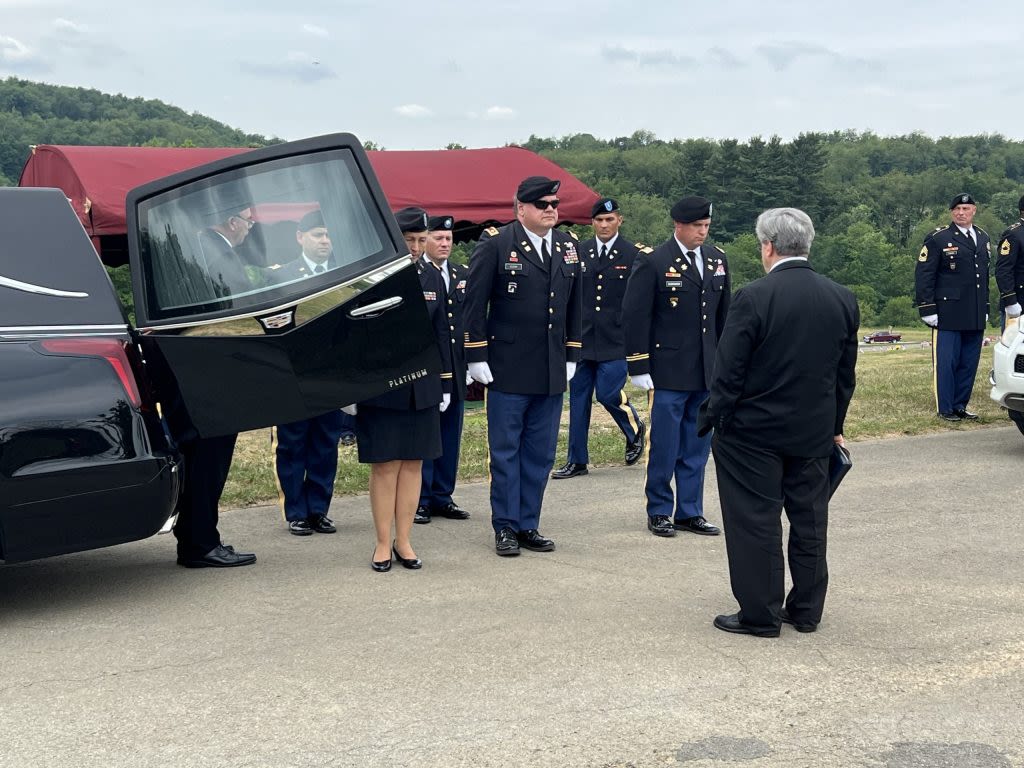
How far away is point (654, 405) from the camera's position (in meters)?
7.04

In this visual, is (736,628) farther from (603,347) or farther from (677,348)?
(603,347)

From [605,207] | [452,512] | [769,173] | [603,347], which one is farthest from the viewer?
[769,173]

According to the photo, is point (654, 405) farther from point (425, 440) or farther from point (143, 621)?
point (143, 621)

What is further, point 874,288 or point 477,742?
point 874,288

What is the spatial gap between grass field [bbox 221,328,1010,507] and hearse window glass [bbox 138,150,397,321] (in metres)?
2.64

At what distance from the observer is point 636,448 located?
9352 mm

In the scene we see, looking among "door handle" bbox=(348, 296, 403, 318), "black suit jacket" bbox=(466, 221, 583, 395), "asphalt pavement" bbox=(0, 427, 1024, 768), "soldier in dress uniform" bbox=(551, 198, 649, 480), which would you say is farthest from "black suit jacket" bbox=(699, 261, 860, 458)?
"soldier in dress uniform" bbox=(551, 198, 649, 480)

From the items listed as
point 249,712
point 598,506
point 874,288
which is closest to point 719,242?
point 874,288

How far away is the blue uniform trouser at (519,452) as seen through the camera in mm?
6520

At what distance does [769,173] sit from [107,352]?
2870 inches

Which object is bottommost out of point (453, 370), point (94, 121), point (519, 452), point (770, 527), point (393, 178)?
point (519, 452)

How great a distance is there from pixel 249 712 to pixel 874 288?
6368 cm

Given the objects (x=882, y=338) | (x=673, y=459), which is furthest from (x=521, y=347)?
(x=882, y=338)

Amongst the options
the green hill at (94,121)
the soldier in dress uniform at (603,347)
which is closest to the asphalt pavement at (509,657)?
the soldier in dress uniform at (603,347)
